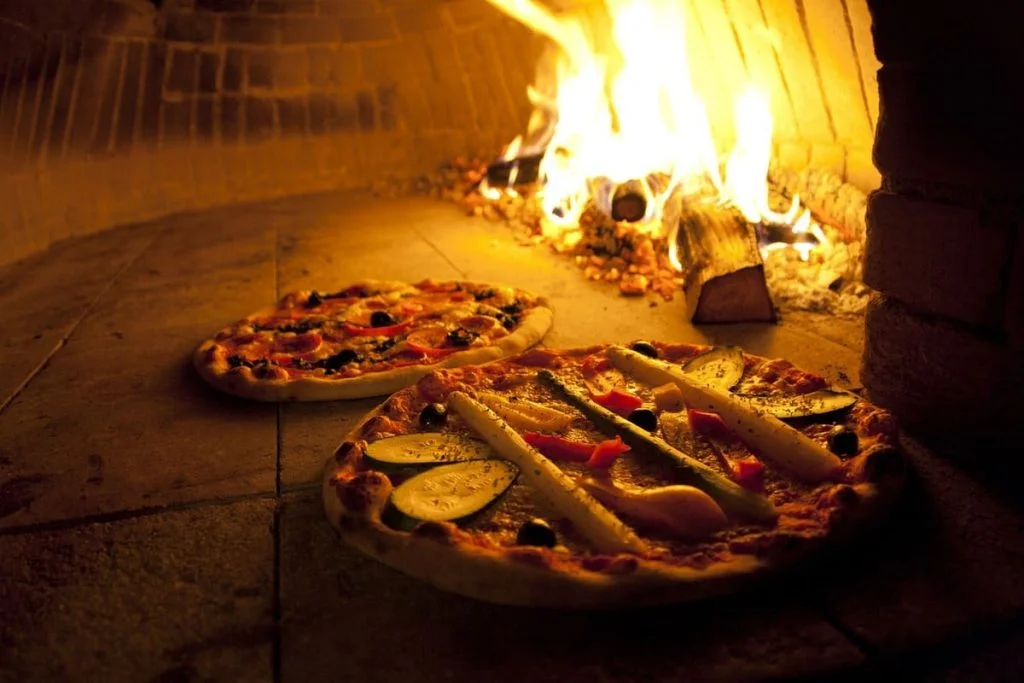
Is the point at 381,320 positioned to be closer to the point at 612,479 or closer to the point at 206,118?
the point at 612,479

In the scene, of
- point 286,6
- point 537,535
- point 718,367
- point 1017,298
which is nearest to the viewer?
point 537,535

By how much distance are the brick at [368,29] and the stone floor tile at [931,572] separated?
257 inches

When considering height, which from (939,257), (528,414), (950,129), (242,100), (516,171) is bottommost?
(528,414)

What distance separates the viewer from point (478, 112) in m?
7.95

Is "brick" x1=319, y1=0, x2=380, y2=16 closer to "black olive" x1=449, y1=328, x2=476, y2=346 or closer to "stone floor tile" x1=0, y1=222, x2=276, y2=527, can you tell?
"stone floor tile" x1=0, y1=222, x2=276, y2=527

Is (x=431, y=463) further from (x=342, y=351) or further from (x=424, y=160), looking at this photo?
(x=424, y=160)

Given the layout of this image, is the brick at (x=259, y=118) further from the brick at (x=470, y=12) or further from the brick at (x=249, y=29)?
the brick at (x=470, y=12)

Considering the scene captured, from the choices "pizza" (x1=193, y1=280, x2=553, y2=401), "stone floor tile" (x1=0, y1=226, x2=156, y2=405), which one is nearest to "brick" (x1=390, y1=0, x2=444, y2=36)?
"stone floor tile" (x1=0, y1=226, x2=156, y2=405)

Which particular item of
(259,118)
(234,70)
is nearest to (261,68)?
(234,70)

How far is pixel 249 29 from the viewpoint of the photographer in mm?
7418

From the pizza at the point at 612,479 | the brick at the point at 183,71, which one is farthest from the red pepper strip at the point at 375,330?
the brick at the point at 183,71

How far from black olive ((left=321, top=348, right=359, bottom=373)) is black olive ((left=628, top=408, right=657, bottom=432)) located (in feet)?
4.15

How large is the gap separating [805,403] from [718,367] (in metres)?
0.37

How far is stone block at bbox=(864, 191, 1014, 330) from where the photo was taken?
8.24 feet
